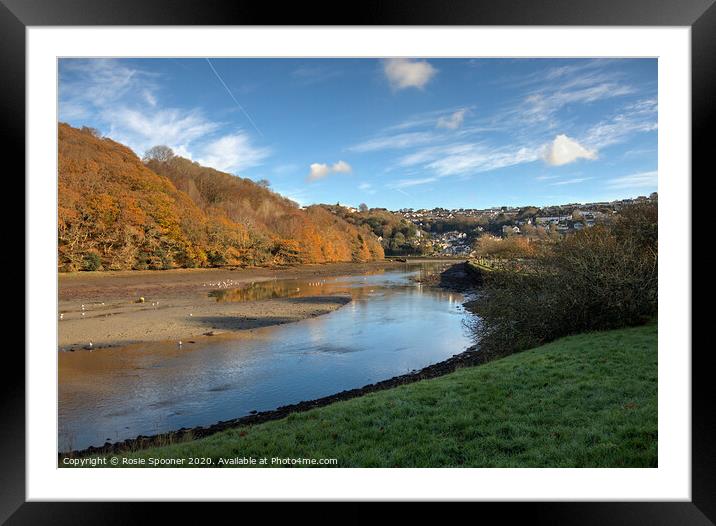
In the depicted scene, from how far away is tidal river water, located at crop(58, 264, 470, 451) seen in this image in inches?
177

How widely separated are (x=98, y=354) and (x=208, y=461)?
5877 mm

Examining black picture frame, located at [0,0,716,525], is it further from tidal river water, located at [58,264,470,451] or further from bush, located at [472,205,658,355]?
bush, located at [472,205,658,355]

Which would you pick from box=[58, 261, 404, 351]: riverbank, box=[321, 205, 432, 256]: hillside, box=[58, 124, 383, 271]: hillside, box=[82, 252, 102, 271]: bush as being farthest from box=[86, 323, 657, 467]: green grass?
box=[321, 205, 432, 256]: hillside

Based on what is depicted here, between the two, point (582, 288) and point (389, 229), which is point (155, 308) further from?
point (389, 229)

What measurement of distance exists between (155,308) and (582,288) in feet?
36.9

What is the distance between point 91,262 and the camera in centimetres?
930

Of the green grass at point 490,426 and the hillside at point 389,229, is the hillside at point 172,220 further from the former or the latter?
the green grass at point 490,426

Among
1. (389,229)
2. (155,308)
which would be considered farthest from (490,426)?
(389,229)

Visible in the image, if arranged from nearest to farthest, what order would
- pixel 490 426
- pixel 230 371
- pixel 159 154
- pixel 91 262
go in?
1. pixel 490 426
2. pixel 230 371
3. pixel 91 262
4. pixel 159 154

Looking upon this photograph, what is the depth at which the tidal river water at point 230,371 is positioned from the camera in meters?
4.51

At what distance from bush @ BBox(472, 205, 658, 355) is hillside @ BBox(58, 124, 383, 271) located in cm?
606
